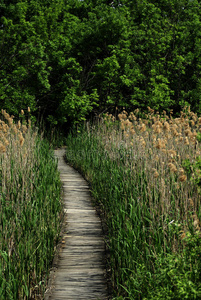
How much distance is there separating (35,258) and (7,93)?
12.4 m

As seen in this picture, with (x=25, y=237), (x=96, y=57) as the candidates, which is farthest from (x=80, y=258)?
(x=96, y=57)

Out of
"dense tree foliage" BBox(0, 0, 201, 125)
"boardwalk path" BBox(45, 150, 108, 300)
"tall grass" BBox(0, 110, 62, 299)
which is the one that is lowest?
"boardwalk path" BBox(45, 150, 108, 300)

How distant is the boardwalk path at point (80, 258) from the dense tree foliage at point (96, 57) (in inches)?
351

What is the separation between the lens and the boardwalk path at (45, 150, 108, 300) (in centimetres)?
431

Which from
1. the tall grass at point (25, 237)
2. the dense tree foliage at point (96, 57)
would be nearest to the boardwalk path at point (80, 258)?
the tall grass at point (25, 237)

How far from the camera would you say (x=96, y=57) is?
1702 centimetres

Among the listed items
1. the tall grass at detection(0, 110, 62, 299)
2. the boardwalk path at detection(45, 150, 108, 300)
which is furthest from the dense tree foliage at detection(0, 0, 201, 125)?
the tall grass at detection(0, 110, 62, 299)

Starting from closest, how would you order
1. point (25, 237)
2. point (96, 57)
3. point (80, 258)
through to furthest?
1. point (25, 237)
2. point (80, 258)
3. point (96, 57)

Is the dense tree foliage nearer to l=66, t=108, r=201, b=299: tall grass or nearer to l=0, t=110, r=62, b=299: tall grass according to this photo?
l=66, t=108, r=201, b=299: tall grass

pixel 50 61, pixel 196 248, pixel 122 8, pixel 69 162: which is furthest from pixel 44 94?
pixel 196 248

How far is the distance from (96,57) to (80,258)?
1288 cm

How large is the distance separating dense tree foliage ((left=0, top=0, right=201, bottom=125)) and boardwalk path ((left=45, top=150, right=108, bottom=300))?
8920 millimetres

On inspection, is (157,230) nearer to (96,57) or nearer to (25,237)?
(25,237)

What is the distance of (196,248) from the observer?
3.05 meters
